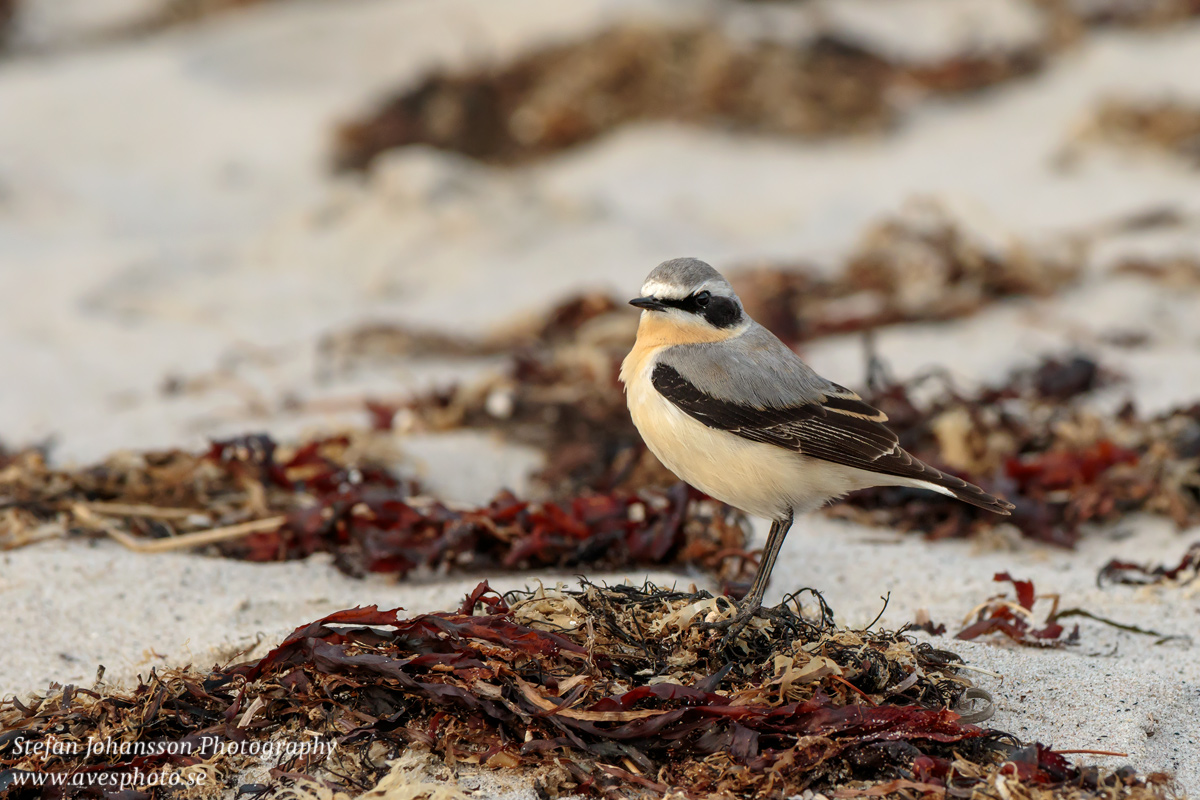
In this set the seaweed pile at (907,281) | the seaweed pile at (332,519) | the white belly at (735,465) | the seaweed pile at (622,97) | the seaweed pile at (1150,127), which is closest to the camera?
the white belly at (735,465)

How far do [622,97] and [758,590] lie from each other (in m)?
10.9

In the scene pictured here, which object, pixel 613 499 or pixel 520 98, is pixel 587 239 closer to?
pixel 520 98

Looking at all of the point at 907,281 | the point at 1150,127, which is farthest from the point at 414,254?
the point at 1150,127

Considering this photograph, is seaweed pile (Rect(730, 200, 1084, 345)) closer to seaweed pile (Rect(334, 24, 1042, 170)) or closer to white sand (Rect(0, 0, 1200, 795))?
white sand (Rect(0, 0, 1200, 795))

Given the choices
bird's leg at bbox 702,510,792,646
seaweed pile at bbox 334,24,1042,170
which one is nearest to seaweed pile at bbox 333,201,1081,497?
bird's leg at bbox 702,510,792,646

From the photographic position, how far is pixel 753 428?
3.85 m

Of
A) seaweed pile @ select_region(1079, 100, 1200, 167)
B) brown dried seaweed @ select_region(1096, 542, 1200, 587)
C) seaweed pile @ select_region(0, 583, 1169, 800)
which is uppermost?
seaweed pile @ select_region(1079, 100, 1200, 167)

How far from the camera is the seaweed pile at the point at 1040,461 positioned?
5.20 meters

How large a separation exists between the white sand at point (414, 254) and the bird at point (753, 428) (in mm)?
544

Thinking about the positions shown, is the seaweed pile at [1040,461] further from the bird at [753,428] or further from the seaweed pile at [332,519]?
the bird at [753,428]

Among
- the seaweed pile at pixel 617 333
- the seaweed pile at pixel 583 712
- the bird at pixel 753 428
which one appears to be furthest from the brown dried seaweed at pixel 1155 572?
the seaweed pile at pixel 617 333

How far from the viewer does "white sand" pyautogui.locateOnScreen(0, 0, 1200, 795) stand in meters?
4.05

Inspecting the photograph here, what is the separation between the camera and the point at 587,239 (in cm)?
1071

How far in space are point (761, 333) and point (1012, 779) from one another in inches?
76.7
